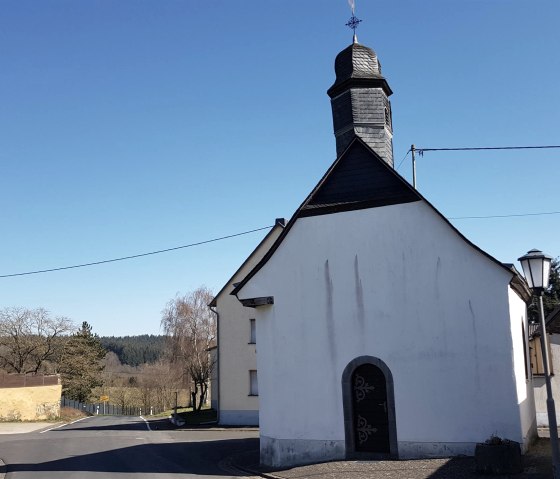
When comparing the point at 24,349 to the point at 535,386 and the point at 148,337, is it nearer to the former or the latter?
the point at 535,386

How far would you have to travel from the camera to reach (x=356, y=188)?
15102 mm

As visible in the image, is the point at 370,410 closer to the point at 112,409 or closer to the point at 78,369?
the point at 78,369

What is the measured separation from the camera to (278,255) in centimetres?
1562

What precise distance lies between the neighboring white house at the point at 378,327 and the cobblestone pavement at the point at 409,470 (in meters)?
0.57

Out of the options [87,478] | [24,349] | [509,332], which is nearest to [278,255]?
[509,332]

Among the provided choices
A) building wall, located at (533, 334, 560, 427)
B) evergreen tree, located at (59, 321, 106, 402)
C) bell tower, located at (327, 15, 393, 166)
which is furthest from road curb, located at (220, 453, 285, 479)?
evergreen tree, located at (59, 321, 106, 402)

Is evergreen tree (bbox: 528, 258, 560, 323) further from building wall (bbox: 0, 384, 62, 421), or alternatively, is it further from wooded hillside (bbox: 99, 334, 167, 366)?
wooded hillside (bbox: 99, 334, 167, 366)

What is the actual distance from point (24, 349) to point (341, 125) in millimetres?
42145

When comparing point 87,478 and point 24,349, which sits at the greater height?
point 24,349

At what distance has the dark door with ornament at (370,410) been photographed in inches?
538

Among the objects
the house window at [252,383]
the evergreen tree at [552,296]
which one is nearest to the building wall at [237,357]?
the house window at [252,383]

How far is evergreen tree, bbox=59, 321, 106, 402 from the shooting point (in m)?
52.4

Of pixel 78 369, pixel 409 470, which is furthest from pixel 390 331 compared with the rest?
pixel 78 369

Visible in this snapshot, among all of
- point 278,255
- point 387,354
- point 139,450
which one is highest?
point 278,255
